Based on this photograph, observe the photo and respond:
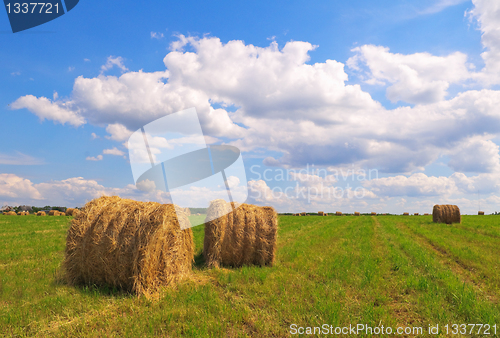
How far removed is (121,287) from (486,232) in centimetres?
2360

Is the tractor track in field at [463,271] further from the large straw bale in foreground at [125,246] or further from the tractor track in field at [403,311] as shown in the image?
the large straw bale in foreground at [125,246]

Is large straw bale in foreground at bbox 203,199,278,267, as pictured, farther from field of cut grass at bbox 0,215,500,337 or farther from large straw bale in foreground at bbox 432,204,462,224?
large straw bale in foreground at bbox 432,204,462,224

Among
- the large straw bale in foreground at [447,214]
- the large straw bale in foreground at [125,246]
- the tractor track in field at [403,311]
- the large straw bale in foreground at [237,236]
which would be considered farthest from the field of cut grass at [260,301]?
the large straw bale in foreground at [447,214]

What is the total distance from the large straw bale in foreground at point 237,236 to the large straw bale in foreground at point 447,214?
27927 mm

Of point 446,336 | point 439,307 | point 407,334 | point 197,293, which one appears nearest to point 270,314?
point 197,293

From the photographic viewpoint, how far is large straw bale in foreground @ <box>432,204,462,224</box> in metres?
30.0

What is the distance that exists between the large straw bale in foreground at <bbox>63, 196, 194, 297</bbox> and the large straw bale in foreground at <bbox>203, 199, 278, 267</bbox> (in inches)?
70.7

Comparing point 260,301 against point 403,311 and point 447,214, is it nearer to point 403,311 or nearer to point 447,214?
point 403,311

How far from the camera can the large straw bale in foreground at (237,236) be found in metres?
9.70

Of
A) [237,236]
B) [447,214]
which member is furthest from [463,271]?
[447,214]

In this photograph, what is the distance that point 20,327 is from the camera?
5.18m

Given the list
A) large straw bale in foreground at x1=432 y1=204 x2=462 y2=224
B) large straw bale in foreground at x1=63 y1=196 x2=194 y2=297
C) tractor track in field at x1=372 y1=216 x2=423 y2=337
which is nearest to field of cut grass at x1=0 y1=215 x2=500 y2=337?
tractor track in field at x1=372 y1=216 x2=423 y2=337

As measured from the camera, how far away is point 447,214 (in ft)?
99.1

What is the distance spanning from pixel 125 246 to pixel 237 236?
3764 mm
